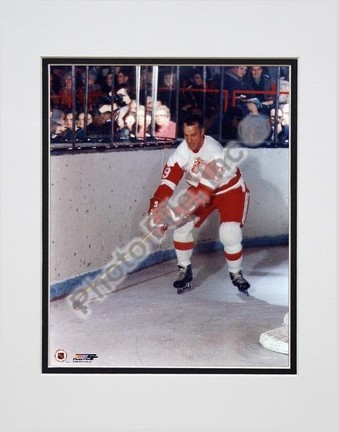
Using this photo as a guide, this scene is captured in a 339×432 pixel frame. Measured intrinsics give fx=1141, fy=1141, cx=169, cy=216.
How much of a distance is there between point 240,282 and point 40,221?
2.57ft

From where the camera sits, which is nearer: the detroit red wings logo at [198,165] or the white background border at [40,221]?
the white background border at [40,221]

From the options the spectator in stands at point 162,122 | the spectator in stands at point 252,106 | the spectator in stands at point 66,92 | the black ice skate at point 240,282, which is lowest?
the black ice skate at point 240,282

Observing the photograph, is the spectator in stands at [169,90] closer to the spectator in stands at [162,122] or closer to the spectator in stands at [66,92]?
the spectator in stands at [162,122]

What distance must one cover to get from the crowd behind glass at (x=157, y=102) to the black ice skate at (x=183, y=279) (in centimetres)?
48

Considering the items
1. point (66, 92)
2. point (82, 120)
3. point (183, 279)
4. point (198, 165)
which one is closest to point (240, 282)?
point (183, 279)

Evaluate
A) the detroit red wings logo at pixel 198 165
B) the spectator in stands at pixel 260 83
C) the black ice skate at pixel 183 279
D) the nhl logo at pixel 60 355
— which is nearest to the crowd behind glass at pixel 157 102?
the spectator in stands at pixel 260 83

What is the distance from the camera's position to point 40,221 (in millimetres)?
4254

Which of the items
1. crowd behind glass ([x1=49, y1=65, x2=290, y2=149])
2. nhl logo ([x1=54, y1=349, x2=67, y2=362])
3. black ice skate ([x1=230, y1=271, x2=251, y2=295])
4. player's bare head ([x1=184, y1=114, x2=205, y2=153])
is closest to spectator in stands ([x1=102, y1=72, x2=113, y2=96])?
crowd behind glass ([x1=49, y1=65, x2=290, y2=149])

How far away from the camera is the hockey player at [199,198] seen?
14.1 feet

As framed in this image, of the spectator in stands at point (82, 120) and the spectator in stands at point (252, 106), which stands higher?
the spectator in stands at point (252, 106)

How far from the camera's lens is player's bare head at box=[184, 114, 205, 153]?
169 inches

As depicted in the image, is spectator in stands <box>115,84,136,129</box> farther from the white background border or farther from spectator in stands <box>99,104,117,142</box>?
the white background border

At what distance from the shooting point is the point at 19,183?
4246 mm

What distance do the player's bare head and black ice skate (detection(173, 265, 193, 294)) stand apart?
1.54ft
